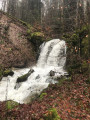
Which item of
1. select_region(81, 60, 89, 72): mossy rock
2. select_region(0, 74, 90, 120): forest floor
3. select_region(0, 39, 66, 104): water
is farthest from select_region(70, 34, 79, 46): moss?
select_region(0, 74, 90, 120): forest floor

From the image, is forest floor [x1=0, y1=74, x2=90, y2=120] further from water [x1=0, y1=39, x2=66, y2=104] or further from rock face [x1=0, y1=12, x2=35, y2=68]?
rock face [x1=0, y1=12, x2=35, y2=68]

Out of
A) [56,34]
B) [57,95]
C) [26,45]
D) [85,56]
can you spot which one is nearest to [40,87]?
[57,95]

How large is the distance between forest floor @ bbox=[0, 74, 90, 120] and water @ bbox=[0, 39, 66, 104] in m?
1.17

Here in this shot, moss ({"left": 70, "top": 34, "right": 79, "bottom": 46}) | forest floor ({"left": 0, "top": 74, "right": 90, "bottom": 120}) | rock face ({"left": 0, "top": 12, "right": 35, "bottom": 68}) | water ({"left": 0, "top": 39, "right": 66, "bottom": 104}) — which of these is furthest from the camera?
rock face ({"left": 0, "top": 12, "right": 35, "bottom": 68})

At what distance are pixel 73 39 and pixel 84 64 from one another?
3870 mm

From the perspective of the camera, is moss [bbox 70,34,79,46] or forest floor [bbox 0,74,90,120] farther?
moss [bbox 70,34,79,46]

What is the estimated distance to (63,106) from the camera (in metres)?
5.43

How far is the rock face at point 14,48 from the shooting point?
44.2 feet

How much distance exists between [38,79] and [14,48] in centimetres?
693

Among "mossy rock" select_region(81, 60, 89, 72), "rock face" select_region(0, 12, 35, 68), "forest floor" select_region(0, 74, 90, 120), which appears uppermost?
"rock face" select_region(0, 12, 35, 68)

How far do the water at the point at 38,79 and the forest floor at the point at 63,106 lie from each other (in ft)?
3.83

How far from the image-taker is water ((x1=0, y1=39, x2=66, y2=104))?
8602mm

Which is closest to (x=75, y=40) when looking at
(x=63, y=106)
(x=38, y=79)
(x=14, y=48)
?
(x=38, y=79)

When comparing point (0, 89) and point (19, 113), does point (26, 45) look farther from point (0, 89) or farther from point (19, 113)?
point (19, 113)
